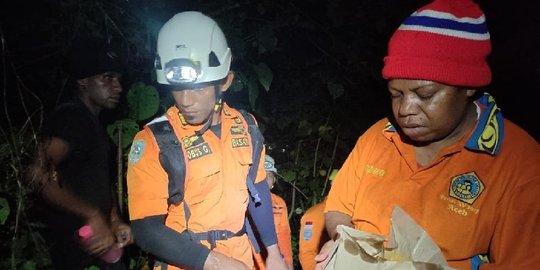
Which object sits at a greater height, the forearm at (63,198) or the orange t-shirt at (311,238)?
the forearm at (63,198)

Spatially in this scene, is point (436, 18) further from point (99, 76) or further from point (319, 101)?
point (319, 101)

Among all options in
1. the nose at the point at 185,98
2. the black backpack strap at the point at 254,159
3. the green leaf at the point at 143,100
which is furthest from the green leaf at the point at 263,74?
the nose at the point at 185,98

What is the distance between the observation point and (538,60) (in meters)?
3.34

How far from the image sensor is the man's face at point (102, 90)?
10.6ft

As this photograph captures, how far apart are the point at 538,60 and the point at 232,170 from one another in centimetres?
275

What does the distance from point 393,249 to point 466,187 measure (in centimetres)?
39

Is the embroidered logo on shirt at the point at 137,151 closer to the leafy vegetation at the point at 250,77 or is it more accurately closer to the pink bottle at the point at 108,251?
the pink bottle at the point at 108,251

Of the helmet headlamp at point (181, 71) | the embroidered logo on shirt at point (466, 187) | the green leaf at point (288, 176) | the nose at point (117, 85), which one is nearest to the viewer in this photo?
the embroidered logo on shirt at point (466, 187)

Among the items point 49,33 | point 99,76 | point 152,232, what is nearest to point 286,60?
point 99,76

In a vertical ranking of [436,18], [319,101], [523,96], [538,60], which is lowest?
[319,101]

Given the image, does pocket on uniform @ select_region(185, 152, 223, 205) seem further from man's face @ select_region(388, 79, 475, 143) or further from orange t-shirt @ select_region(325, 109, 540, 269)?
man's face @ select_region(388, 79, 475, 143)

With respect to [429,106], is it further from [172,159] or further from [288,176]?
[288,176]

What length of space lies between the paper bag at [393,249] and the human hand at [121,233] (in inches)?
87.0

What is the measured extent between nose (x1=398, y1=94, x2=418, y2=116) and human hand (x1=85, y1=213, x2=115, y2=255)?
2.44m
